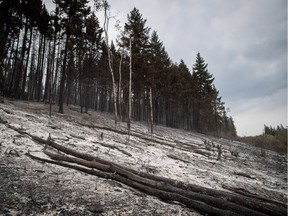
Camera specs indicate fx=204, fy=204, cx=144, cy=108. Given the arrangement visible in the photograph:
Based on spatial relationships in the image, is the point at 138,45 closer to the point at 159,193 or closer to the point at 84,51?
the point at 84,51

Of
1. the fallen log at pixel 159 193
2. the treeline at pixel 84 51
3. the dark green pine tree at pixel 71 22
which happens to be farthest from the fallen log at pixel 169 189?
the dark green pine tree at pixel 71 22

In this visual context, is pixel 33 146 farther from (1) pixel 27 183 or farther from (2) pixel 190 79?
(2) pixel 190 79

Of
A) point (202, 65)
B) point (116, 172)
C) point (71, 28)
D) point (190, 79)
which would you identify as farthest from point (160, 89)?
point (116, 172)

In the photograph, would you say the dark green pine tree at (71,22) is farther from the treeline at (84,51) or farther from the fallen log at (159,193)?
the fallen log at (159,193)

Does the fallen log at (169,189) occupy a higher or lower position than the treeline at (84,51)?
lower

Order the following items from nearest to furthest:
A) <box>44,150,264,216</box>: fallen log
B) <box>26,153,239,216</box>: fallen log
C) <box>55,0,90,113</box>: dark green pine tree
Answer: <box>26,153,239,216</box>: fallen log
<box>44,150,264,216</box>: fallen log
<box>55,0,90,113</box>: dark green pine tree

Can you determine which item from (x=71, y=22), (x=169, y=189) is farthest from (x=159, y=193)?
(x=71, y=22)

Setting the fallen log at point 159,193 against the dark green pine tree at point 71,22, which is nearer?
the fallen log at point 159,193

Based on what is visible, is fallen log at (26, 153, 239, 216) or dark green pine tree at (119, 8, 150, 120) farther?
dark green pine tree at (119, 8, 150, 120)

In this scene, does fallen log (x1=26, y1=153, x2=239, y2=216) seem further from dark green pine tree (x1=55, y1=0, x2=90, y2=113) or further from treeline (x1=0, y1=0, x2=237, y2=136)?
dark green pine tree (x1=55, y1=0, x2=90, y2=113)

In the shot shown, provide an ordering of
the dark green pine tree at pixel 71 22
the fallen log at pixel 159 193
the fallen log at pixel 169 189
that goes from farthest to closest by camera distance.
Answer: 1. the dark green pine tree at pixel 71 22
2. the fallen log at pixel 169 189
3. the fallen log at pixel 159 193

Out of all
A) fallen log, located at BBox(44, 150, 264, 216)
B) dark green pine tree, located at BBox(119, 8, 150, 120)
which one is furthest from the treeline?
fallen log, located at BBox(44, 150, 264, 216)

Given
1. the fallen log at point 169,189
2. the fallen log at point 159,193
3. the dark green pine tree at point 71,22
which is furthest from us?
the dark green pine tree at point 71,22

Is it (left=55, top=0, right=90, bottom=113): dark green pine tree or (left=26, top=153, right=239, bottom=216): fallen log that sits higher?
(left=55, top=0, right=90, bottom=113): dark green pine tree
